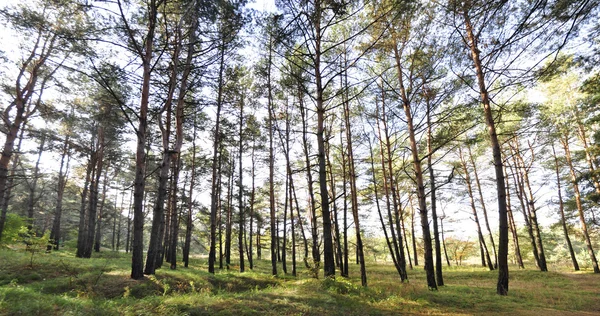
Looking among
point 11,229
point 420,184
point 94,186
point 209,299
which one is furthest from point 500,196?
point 11,229

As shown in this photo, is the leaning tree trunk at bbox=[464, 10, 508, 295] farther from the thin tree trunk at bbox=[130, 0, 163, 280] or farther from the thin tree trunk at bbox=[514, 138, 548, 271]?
the thin tree trunk at bbox=[514, 138, 548, 271]

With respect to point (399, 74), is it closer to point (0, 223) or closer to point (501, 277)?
point (501, 277)

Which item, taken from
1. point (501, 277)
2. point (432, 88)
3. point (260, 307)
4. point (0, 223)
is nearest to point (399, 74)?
point (432, 88)

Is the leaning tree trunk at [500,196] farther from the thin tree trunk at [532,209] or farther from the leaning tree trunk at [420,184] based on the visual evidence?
the thin tree trunk at [532,209]

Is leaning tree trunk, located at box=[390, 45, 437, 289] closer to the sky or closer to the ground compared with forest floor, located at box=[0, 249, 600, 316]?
closer to the sky

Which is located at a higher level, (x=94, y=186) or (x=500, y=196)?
(x=94, y=186)

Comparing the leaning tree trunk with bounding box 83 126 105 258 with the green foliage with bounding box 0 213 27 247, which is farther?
the leaning tree trunk with bounding box 83 126 105 258

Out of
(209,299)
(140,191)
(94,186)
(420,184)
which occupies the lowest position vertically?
(209,299)

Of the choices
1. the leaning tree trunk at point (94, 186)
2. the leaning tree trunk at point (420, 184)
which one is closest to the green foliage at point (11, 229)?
the leaning tree trunk at point (94, 186)

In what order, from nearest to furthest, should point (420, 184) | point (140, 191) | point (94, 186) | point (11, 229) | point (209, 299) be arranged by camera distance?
point (209, 299) < point (140, 191) < point (420, 184) < point (11, 229) < point (94, 186)

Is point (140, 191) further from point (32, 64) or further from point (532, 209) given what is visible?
point (532, 209)

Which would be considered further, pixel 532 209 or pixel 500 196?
pixel 532 209

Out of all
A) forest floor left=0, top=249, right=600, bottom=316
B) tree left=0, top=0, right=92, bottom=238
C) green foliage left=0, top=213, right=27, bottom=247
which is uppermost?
tree left=0, top=0, right=92, bottom=238

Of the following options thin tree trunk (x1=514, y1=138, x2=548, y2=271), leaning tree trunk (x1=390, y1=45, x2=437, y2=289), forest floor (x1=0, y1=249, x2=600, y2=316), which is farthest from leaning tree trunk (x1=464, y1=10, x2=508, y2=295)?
thin tree trunk (x1=514, y1=138, x2=548, y2=271)
